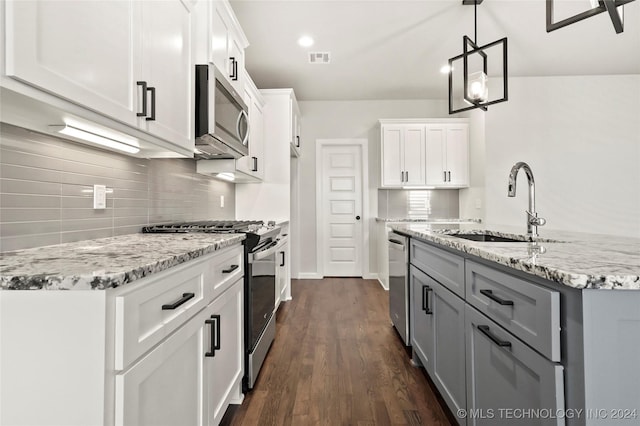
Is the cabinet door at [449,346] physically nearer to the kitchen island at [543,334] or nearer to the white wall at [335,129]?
the kitchen island at [543,334]

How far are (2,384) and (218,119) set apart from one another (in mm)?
1530

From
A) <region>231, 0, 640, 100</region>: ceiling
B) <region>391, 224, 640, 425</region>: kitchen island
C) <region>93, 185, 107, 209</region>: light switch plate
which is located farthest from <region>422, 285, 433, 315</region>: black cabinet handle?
<region>231, 0, 640, 100</region>: ceiling

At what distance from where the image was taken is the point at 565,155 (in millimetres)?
4270

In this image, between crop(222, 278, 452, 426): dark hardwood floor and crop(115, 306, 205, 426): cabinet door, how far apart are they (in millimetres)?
612

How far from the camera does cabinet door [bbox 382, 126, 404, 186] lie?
4.77 m

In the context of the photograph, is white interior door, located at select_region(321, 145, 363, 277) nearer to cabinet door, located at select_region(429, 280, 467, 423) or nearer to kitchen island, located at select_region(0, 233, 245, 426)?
cabinet door, located at select_region(429, 280, 467, 423)

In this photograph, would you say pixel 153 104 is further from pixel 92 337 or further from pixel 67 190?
pixel 92 337

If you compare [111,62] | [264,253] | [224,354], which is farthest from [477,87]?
[224,354]

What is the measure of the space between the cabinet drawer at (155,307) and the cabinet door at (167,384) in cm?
4

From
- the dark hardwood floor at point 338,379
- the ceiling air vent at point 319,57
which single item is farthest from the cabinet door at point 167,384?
the ceiling air vent at point 319,57

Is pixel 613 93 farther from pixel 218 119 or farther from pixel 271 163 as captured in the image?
pixel 218 119

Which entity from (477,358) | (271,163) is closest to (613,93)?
(271,163)

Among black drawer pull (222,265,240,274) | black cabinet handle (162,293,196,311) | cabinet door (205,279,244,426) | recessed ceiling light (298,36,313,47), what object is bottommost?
cabinet door (205,279,244,426)

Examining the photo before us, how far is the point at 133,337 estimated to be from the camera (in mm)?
797
